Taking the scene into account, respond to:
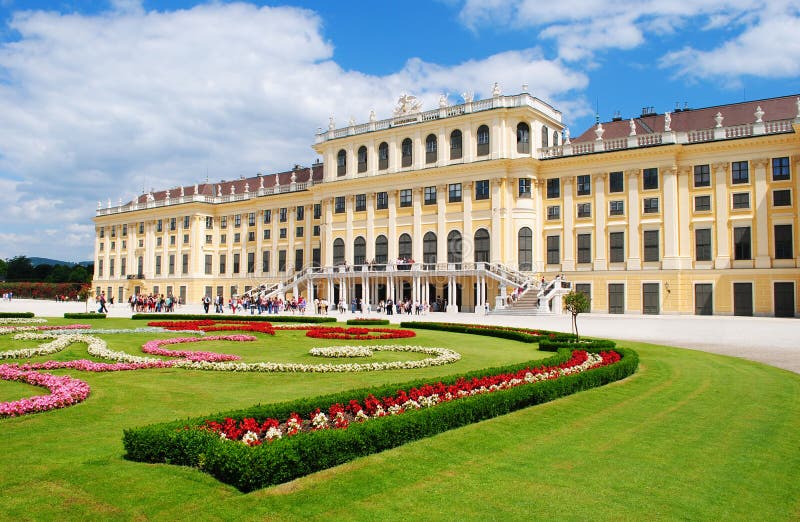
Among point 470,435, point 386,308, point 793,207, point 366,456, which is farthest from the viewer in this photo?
point 386,308

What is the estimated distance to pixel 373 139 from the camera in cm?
6397

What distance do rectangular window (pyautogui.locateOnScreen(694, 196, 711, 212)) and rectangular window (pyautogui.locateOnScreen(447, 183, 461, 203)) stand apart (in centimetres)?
2002

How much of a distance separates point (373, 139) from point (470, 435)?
185 feet

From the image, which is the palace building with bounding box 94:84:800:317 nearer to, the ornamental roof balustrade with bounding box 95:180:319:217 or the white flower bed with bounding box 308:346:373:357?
the ornamental roof balustrade with bounding box 95:180:319:217

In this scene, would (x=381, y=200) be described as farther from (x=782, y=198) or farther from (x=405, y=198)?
(x=782, y=198)

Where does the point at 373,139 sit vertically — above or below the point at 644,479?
above

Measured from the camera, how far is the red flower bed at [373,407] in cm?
852

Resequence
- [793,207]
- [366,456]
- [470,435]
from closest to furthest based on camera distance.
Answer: [366,456], [470,435], [793,207]

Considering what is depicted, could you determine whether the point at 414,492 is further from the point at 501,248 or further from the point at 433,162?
the point at 433,162

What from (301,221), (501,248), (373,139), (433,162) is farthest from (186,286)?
(501,248)

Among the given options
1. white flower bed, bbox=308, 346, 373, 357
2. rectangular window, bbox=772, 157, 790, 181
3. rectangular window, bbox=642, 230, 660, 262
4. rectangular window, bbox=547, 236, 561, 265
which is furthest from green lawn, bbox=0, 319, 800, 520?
rectangular window, bbox=547, 236, 561, 265

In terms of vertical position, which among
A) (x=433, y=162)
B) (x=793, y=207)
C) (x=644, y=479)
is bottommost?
(x=644, y=479)

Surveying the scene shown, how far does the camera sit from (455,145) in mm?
59281

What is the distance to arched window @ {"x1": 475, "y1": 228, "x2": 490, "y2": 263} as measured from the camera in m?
56.9
